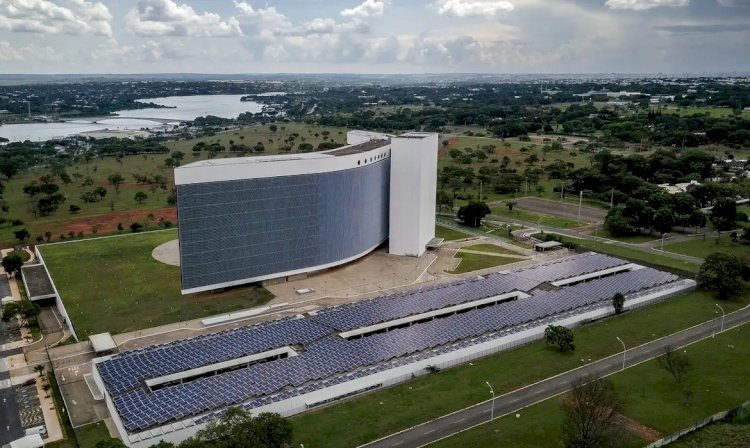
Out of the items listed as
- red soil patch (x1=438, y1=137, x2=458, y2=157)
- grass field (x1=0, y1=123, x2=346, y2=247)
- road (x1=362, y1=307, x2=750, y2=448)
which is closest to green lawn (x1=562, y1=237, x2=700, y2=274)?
road (x1=362, y1=307, x2=750, y2=448)

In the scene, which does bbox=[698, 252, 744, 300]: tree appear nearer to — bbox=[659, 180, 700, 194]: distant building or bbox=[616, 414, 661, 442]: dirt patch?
bbox=[616, 414, 661, 442]: dirt patch

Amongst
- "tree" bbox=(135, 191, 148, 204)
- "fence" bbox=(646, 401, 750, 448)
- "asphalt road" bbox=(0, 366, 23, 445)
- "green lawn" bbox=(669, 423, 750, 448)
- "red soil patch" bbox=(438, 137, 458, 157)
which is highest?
"red soil patch" bbox=(438, 137, 458, 157)

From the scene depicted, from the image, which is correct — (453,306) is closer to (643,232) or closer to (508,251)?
(508,251)

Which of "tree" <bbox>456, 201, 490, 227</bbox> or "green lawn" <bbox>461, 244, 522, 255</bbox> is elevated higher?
"tree" <bbox>456, 201, 490, 227</bbox>

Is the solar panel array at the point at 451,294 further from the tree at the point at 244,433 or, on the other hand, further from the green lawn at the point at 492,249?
the tree at the point at 244,433

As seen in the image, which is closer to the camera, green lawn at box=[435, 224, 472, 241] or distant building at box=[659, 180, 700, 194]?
green lawn at box=[435, 224, 472, 241]

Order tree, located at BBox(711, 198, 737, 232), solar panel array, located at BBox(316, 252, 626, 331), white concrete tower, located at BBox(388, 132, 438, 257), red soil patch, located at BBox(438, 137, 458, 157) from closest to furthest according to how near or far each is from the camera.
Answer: solar panel array, located at BBox(316, 252, 626, 331)
white concrete tower, located at BBox(388, 132, 438, 257)
tree, located at BBox(711, 198, 737, 232)
red soil patch, located at BBox(438, 137, 458, 157)

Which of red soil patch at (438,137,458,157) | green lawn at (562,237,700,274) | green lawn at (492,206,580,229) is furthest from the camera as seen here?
red soil patch at (438,137,458,157)

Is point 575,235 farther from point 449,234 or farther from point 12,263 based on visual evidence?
point 12,263
